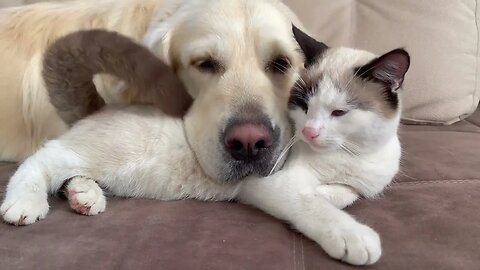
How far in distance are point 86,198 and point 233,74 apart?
22.3 inches

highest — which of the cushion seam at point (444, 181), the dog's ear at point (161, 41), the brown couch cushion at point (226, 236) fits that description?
the dog's ear at point (161, 41)

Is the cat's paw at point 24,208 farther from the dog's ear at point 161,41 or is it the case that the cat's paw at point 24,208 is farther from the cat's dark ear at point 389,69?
the cat's dark ear at point 389,69

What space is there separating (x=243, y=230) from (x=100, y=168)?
445 mm

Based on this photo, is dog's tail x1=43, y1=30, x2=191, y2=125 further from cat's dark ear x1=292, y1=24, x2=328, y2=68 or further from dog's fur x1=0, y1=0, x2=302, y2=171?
cat's dark ear x1=292, y1=24, x2=328, y2=68

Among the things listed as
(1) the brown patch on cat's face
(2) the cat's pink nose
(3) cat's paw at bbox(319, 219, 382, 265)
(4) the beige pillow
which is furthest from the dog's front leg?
(4) the beige pillow

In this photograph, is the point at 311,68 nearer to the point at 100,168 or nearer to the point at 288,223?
the point at 288,223

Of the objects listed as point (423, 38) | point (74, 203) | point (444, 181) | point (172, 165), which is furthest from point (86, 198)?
point (423, 38)

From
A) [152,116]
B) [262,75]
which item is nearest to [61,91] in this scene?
[152,116]

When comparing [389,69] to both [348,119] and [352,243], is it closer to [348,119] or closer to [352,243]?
[348,119]

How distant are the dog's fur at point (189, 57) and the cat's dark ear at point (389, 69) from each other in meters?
0.30

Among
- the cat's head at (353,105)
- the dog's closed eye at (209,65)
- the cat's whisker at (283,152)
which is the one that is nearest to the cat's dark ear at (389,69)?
the cat's head at (353,105)

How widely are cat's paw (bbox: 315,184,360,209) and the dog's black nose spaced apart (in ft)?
0.58

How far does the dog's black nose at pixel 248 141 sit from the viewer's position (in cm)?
135

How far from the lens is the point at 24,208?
1190mm
